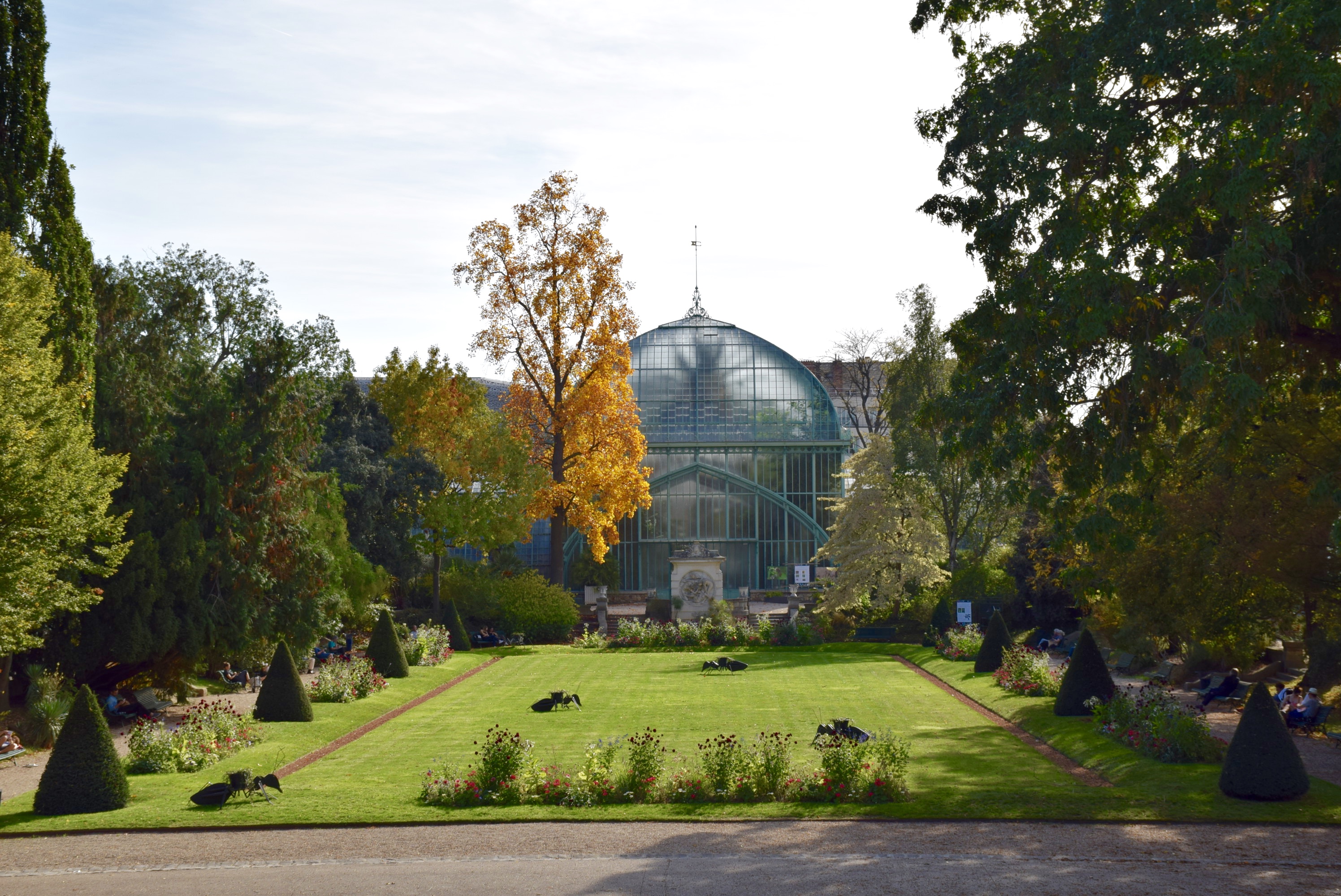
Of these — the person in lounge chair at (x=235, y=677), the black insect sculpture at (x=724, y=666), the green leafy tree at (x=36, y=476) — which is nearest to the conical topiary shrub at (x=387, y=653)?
the person in lounge chair at (x=235, y=677)

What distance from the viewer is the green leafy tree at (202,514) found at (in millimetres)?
22875

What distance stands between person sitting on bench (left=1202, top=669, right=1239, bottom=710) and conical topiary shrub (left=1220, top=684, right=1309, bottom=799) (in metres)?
8.99

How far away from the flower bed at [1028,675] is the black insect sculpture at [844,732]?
25.4 ft

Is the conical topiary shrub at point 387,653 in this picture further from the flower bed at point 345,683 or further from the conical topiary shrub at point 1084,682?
the conical topiary shrub at point 1084,682

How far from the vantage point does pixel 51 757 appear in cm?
1527

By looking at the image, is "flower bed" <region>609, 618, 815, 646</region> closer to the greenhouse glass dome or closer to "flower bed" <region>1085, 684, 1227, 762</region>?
the greenhouse glass dome

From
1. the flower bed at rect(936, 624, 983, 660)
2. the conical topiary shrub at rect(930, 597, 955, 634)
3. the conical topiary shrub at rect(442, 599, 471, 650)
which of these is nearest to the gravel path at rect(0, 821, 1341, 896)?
the flower bed at rect(936, 624, 983, 660)

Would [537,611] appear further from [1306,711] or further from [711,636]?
[1306,711]

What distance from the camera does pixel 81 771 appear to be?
49.9ft

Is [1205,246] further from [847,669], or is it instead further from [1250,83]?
[847,669]

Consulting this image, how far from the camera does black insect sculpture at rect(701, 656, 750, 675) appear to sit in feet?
108

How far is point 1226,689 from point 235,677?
915 inches

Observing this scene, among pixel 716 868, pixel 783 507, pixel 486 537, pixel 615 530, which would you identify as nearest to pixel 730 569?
pixel 783 507

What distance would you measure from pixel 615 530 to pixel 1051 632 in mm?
16016
